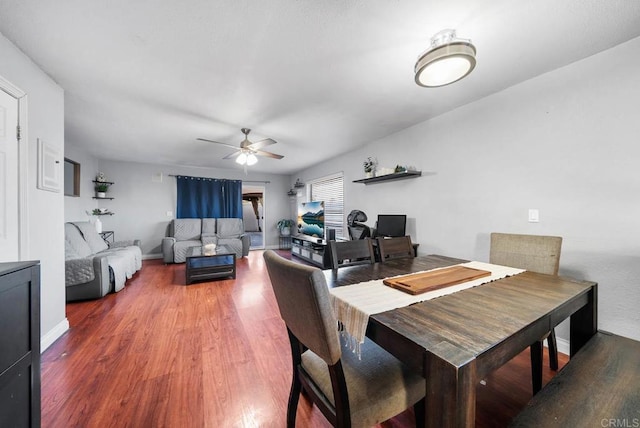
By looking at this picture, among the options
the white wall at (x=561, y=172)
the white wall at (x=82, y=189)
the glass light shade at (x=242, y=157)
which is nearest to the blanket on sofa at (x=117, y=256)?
the white wall at (x=82, y=189)

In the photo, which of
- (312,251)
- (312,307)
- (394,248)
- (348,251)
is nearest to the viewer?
(312,307)

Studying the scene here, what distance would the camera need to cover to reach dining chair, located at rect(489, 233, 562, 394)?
139cm

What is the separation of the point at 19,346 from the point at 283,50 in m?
2.05

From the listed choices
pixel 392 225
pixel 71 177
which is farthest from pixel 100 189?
pixel 392 225

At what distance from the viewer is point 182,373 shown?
160 cm

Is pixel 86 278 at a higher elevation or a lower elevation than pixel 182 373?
higher

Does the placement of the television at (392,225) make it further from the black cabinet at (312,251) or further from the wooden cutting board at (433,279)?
the wooden cutting board at (433,279)

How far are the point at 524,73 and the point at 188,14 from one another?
2.52 m

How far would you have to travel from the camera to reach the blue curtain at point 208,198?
5.60 m

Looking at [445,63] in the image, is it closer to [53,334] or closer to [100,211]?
[53,334]

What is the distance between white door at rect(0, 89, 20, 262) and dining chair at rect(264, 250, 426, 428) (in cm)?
181

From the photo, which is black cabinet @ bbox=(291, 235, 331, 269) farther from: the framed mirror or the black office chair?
the framed mirror

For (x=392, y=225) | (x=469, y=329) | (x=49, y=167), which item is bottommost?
(x=469, y=329)

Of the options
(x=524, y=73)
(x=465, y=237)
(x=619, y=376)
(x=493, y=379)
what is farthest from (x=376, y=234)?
(x=619, y=376)
